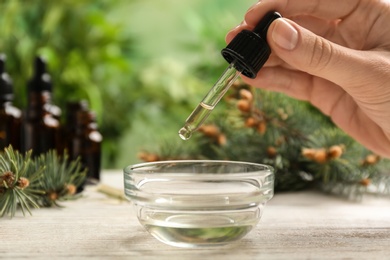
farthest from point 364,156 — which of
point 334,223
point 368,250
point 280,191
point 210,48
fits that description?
point 210,48

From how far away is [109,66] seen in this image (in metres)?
2.42

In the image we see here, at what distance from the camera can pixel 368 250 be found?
27.3 inches

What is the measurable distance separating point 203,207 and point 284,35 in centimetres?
24

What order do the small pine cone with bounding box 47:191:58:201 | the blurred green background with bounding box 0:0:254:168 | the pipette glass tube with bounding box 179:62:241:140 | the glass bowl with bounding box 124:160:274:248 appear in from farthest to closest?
the blurred green background with bounding box 0:0:254:168 < the small pine cone with bounding box 47:191:58:201 < the pipette glass tube with bounding box 179:62:241:140 < the glass bowl with bounding box 124:160:274:248

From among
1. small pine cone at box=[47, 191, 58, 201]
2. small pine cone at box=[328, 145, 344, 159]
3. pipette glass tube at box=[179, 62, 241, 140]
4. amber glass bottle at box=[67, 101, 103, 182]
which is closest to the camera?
pipette glass tube at box=[179, 62, 241, 140]

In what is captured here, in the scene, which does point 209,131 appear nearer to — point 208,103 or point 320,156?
point 320,156

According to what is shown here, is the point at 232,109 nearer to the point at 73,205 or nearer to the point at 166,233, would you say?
Result: the point at 73,205

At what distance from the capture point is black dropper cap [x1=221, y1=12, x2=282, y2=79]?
73 centimetres

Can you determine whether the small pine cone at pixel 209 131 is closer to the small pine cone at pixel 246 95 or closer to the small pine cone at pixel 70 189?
the small pine cone at pixel 246 95

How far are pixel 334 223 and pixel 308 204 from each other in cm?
17

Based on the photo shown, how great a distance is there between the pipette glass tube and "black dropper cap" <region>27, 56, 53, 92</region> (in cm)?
45

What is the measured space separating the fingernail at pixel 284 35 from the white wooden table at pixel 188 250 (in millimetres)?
243

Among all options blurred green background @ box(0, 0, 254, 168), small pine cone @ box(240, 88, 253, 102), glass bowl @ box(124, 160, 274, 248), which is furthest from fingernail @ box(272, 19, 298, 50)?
blurred green background @ box(0, 0, 254, 168)

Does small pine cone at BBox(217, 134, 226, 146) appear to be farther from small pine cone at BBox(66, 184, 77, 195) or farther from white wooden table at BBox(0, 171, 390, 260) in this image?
small pine cone at BBox(66, 184, 77, 195)
